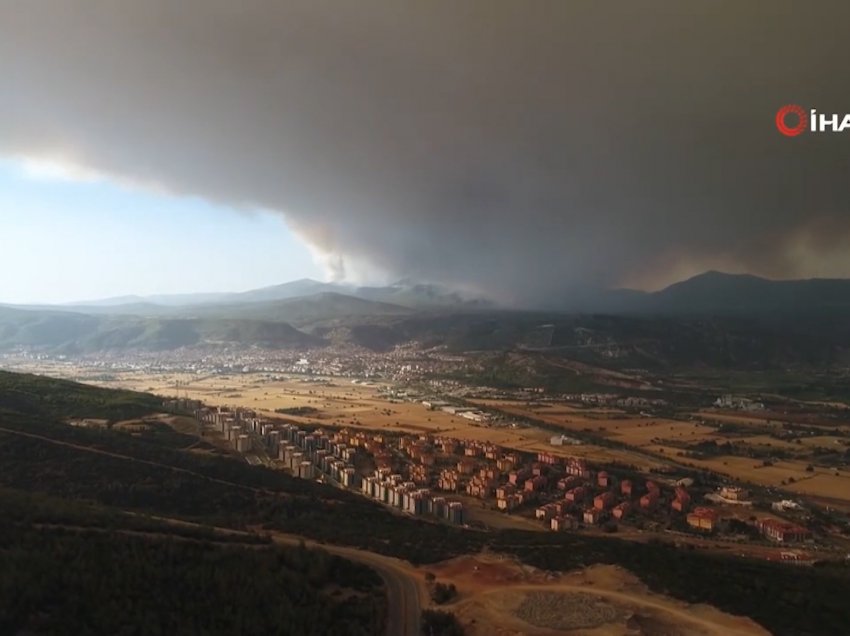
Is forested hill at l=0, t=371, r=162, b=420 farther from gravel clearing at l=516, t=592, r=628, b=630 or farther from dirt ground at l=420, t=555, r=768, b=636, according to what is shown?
gravel clearing at l=516, t=592, r=628, b=630

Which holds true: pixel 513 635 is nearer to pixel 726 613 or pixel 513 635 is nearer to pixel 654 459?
pixel 726 613

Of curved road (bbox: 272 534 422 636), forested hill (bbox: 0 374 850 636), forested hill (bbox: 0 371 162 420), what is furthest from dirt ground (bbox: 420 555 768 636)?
forested hill (bbox: 0 371 162 420)

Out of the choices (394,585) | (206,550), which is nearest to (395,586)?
(394,585)

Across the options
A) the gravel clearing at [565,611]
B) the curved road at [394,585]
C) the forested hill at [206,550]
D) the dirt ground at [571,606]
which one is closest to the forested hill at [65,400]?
the forested hill at [206,550]

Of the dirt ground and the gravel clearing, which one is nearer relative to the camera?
the dirt ground

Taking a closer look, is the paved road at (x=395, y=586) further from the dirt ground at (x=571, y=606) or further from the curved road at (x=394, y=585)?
the dirt ground at (x=571, y=606)

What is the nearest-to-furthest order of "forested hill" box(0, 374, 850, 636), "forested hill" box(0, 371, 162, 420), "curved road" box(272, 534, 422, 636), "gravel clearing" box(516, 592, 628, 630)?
"forested hill" box(0, 374, 850, 636) → "gravel clearing" box(516, 592, 628, 630) → "curved road" box(272, 534, 422, 636) → "forested hill" box(0, 371, 162, 420)
